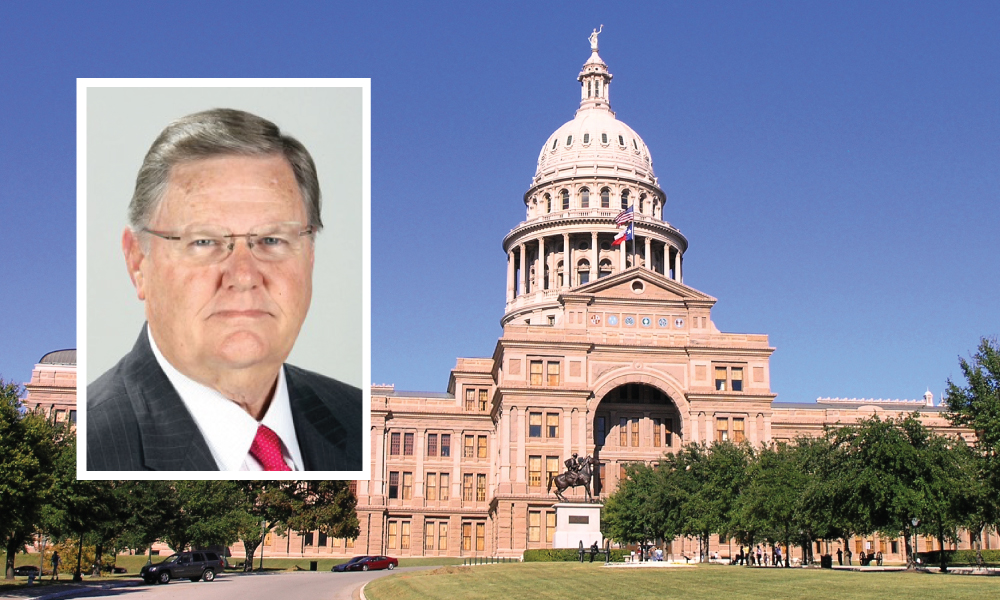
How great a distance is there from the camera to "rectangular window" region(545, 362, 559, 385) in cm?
8881

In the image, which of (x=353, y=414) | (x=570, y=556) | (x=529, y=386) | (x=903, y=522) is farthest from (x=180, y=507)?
(x=353, y=414)

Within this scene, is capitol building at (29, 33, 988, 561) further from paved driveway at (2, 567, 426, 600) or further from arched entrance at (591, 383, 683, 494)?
paved driveway at (2, 567, 426, 600)

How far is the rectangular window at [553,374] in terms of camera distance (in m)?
88.8

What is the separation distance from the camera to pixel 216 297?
21.1 m

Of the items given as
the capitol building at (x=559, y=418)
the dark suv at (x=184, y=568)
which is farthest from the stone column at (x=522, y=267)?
the dark suv at (x=184, y=568)

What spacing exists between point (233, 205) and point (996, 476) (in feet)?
127

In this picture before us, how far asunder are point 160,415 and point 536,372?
68329mm

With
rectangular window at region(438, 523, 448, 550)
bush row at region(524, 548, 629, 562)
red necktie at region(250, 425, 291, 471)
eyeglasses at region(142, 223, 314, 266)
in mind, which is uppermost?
eyeglasses at region(142, 223, 314, 266)

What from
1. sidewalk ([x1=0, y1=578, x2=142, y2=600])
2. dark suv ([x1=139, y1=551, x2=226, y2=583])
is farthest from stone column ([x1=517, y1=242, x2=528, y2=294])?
sidewalk ([x1=0, y1=578, x2=142, y2=600])

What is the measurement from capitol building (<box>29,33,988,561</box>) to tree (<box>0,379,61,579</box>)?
1672 inches

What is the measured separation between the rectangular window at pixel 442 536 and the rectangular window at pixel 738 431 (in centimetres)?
2622

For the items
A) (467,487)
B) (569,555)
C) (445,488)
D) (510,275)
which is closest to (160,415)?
(569,555)

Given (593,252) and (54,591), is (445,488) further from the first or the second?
(54,591)

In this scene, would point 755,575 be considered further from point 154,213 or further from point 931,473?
point 154,213
